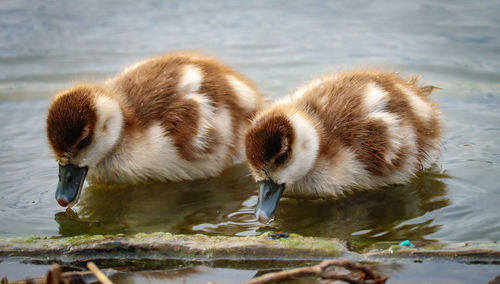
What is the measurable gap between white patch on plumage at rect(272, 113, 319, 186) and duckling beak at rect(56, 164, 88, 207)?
1.26 metres

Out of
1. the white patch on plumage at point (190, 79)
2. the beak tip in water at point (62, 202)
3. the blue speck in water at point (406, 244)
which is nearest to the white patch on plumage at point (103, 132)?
the beak tip in water at point (62, 202)

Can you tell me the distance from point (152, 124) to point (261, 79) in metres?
2.96

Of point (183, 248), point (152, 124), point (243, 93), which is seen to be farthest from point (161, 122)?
point (183, 248)

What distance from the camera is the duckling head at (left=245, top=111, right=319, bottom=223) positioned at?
4.09m

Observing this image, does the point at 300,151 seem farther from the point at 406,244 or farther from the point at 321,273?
the point at 321,273

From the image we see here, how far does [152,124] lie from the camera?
4809 millimetres

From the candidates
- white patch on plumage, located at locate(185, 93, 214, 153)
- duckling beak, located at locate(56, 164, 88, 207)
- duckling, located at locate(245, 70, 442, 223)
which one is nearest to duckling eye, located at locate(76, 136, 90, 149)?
duckling beak, located at locate(56, 164, 88, 207)

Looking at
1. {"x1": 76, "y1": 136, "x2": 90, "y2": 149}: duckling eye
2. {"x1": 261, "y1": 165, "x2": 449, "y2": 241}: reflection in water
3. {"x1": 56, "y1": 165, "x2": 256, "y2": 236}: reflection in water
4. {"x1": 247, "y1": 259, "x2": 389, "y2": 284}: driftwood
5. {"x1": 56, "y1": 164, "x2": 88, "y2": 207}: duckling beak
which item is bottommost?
{"x1": 56, "y1": 165, "x2": 256, "y2": 236}: reflection in water

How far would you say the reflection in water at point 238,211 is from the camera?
13.5 ft

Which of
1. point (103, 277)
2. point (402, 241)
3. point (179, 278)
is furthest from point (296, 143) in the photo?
point (103, 277)

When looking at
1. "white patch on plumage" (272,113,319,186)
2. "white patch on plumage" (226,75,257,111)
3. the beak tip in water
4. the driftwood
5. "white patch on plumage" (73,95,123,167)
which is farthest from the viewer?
"white patch on plumage" (226,75,257,111)

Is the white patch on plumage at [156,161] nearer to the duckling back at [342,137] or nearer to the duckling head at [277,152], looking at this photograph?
Result: the duckling back at [342,137]

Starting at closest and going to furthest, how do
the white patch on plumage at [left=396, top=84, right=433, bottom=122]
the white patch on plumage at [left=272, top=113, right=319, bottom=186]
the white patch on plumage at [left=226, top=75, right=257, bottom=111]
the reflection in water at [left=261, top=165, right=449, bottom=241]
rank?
the reflection in water at [left=261, top=165, right=449, bottom=241] → the white patch on plumage at [left=272, top=113, right=319, bottom=186] → the white patch on plumage at [left=396, top=84, right=433, bottom=122] → the white patch on plumage at [left=226, top=75, right=257, bottom=111]

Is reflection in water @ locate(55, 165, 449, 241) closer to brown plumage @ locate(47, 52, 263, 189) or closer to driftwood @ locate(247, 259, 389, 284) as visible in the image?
brown plumage @ locate(47, 52, 263, 189)
